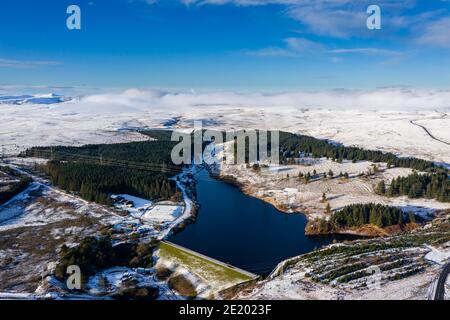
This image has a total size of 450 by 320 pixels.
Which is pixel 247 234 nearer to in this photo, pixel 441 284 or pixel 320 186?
pixel 441 284

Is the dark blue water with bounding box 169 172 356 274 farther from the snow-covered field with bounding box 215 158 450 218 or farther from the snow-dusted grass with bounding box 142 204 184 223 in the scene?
the snow-covered field with bounding box 215 158 450 218

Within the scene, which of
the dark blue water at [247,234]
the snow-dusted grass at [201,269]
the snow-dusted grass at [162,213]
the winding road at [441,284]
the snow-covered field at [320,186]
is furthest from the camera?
the snow-covered field at [320,186]

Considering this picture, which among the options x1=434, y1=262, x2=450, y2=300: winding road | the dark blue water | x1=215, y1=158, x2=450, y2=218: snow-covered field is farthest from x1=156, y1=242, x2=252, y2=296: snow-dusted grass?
x1=215, y1=158, x2=450, y2=218: snow-covered field

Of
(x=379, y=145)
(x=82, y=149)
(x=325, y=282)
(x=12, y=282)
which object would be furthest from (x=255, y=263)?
(x=379, y=145)

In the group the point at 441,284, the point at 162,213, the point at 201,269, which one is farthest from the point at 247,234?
the point at 441,284

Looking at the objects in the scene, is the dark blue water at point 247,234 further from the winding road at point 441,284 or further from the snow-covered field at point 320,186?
the winding road at point 441,284

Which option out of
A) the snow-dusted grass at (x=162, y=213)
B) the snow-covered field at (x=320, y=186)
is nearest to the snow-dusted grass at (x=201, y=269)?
the snow-dusted grass at (x=162, y=213)
